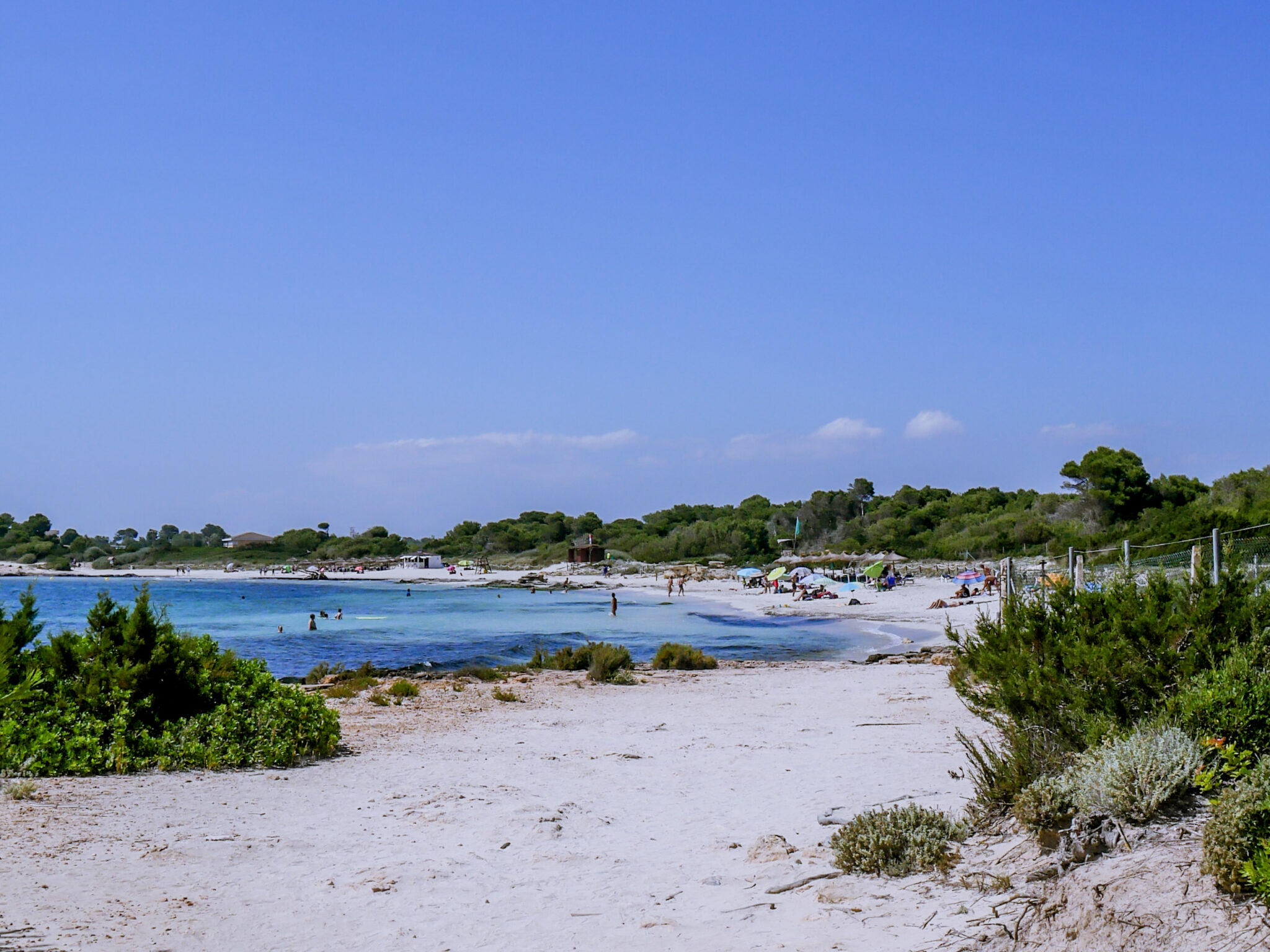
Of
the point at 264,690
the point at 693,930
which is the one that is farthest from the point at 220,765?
the point at 693,930

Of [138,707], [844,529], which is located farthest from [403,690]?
[844,529]

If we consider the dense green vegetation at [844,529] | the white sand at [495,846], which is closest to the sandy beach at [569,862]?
the white sand at [495,846]

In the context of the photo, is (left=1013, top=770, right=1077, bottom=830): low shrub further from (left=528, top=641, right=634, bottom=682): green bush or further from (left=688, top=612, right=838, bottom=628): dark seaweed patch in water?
(left=688, top=612, right=838, bottom=628): dark seaweed patch in water

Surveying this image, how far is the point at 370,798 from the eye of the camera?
858 centimetres

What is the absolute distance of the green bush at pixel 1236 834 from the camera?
4.07m

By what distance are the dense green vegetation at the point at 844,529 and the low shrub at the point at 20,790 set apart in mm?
30271

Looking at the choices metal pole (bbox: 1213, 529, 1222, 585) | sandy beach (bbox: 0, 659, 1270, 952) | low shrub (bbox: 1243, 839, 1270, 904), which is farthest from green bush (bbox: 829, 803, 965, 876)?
metal pole (bbox: 1213, 529, 1222, 585)

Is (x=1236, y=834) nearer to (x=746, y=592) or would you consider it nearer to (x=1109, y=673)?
(x=1109, y=673)

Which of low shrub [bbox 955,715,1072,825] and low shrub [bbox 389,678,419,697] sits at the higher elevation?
low shrub [bbox 955,715,1072,825]

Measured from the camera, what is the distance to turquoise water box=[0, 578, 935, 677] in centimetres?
2948

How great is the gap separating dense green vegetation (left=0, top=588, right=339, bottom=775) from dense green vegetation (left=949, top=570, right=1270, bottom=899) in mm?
6970

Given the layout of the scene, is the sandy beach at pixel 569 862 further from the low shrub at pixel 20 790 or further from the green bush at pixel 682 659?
the green bush at pixel 682 659

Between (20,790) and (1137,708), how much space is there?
8419mm

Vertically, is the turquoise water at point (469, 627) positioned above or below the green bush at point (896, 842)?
below
